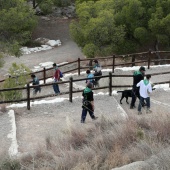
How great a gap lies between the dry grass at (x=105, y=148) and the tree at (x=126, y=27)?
16317 mm

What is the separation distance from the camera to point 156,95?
1333cm

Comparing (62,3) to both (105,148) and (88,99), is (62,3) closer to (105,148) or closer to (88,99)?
(88,99)

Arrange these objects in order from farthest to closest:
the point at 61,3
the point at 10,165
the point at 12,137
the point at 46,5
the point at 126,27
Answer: the point at 61,3 → the point at 46,5 → the point at 126,27 → the point at 12,137 → the point at 10,165

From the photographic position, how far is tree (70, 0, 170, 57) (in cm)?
2386

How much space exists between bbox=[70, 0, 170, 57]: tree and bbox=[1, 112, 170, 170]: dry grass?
16.3m

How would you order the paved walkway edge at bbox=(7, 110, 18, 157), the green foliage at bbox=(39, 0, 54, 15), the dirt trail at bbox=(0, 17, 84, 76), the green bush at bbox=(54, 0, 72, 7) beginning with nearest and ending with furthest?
the paved walkway edge at bbox=(7, 110, 18, 157), the dirt trail at bbox=(0, 17, 84, 76), the green foliage at bbox=(39, 0, 54, 15), the green bush at bbox=(54, 0, 72, 7)

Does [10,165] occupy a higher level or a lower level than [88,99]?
lower

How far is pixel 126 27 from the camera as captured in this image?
25.6 metres

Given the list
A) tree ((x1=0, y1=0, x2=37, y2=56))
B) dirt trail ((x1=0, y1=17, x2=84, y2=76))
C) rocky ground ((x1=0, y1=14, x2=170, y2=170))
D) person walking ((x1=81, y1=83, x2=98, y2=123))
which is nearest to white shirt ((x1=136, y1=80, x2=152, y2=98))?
rocky ground ((x1=0, y1=14, x2=170, y2=170))

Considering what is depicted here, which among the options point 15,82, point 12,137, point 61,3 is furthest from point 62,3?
point 12,137

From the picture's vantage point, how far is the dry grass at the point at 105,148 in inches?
244

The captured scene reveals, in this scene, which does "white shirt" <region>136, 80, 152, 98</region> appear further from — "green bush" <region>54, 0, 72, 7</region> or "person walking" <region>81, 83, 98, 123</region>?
"green bush" <region>54, 0, 72, 7</region>

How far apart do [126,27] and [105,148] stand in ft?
64.6

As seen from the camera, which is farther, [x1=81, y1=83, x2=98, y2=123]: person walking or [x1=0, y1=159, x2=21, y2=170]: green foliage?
[x1=81, y1=83, x2=98, y2=123]: person walking
